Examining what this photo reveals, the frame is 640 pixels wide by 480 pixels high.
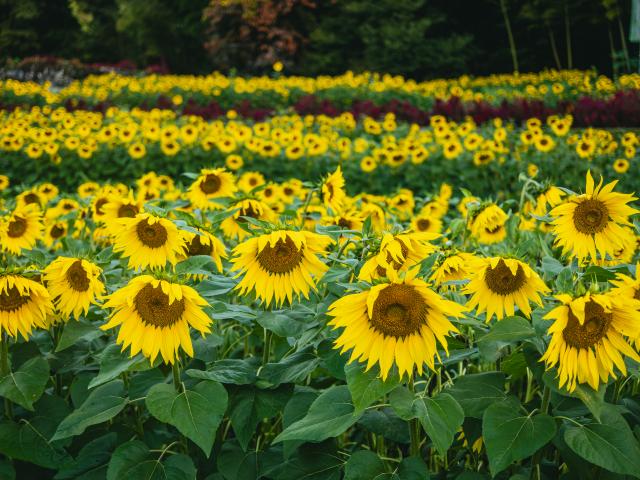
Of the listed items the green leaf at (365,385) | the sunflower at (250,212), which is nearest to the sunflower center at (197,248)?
the sunflower at (250,212)

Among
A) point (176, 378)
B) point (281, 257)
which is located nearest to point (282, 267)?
point (281, 257)

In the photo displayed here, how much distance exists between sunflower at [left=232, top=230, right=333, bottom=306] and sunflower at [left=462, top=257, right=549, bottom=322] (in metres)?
0.34

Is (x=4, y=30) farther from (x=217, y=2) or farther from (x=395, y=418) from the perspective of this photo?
(x=395, y=418)

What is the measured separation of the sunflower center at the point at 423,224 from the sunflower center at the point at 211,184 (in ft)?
2.89

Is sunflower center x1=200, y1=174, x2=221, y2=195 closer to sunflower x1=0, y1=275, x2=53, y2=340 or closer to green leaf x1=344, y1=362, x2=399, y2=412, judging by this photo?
sunflower x1=0, y1=275, x2=53, y2=340

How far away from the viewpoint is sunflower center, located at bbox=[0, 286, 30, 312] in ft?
5.50

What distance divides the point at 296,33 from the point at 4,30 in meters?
11.2

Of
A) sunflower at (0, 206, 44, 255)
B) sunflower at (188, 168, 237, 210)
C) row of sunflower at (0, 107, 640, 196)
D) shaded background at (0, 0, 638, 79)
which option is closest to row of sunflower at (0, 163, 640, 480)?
sunflower at (0, 206, 44, 255)

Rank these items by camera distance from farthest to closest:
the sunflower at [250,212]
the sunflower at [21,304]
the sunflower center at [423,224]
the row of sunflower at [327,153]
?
the row of sunflower at [327,153]
the sunflower center at [423,224]
the sunflower at [250,212]
the sunflower at [21,304]

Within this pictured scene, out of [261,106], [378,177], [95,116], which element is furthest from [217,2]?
[378,177]

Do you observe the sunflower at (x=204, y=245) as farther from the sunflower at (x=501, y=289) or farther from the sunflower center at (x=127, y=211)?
the sunflower at (x=501, y=289)

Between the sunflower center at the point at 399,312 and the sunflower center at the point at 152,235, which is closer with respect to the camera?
the sunflower center at the point at 399,312

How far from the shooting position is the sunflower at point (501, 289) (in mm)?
1536

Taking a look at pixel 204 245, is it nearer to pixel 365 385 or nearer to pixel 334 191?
pixel 334 191
